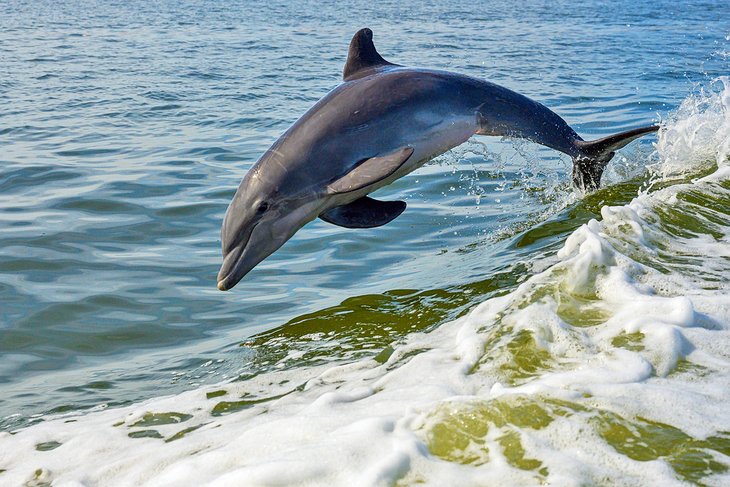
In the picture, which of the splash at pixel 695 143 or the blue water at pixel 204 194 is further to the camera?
the splash at pixel 695 143

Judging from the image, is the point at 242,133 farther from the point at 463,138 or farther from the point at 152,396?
the point at 152,396

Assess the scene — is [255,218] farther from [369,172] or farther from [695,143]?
[695,143]

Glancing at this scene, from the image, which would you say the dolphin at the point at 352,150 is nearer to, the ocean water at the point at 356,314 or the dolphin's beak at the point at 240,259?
the dolphin's beak at the point at 240,259

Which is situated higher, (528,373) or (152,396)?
(528,373)

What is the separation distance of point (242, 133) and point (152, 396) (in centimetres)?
806

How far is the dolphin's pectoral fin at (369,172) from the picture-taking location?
6265mm

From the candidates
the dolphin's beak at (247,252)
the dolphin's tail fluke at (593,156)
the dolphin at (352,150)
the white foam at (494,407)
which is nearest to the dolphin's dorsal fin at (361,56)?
the dolphin at (352,150)

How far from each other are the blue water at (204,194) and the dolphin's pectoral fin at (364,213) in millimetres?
576

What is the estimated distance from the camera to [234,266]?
251 inches

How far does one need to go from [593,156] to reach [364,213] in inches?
107

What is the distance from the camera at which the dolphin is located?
643cm

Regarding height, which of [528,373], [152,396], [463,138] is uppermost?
[463,138]

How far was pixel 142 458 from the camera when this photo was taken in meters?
4.18

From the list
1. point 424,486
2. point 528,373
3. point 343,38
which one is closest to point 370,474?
point 424,486
